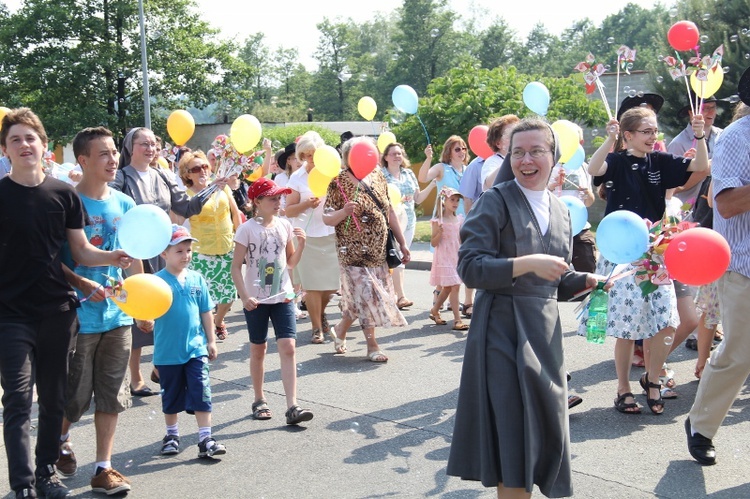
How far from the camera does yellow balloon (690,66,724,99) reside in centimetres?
662

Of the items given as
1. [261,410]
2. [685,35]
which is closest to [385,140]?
[685,35]

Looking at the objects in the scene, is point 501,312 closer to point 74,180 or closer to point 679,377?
point 679,377

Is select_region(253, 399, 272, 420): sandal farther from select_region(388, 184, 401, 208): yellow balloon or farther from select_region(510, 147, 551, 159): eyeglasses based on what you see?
select_region(388, 184, 401, 208): yellow balloon

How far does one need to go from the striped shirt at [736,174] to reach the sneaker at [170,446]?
356 centimetres

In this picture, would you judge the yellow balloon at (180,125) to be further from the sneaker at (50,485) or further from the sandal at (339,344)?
the sneaker at (50,485)

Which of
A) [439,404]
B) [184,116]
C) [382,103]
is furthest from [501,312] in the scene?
[382,103]

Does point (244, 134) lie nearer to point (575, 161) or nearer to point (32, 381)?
point (575, 161)

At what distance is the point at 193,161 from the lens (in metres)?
Answer: 8.07

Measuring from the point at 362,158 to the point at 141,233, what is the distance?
122 inches

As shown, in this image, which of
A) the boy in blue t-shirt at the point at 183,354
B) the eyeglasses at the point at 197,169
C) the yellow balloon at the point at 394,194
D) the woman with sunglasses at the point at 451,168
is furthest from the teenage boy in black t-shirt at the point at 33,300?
the woman with sunglasses at the point at 451,168

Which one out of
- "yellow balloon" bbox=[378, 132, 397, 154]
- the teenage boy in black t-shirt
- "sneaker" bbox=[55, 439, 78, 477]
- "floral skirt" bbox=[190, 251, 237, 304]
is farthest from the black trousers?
"yellow balloon" bbox=[378, 132, 397, 154]

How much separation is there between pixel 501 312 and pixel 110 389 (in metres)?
2.44

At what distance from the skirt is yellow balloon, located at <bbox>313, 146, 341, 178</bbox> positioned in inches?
53.7

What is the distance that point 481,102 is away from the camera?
70.3 ft
